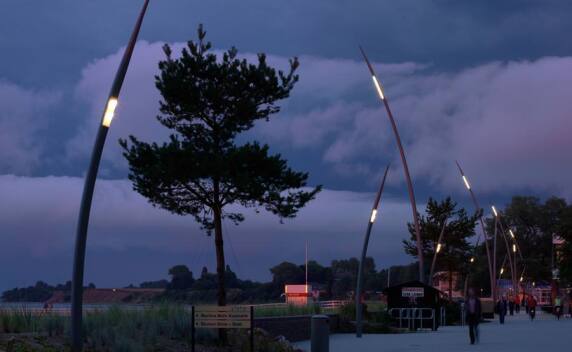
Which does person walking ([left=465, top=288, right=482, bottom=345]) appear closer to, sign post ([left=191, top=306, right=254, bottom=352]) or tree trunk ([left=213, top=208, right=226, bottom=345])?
tree trunk ([left=213, top=208, right=226, bottom=345])

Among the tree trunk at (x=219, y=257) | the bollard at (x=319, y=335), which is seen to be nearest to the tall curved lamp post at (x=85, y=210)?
the bollard at (x=319, y=335)

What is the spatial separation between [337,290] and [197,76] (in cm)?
13018

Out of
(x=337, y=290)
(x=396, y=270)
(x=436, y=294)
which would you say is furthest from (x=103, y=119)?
(x=396, y=270)

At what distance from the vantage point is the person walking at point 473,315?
2620 cm

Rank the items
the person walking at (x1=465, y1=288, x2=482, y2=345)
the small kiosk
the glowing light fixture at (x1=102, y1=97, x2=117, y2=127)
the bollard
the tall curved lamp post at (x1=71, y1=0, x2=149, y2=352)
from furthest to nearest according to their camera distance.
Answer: the small kiosk → the person walking at (x1=465, y1=288, x2=482, y2=345) → the bollard → the glowing light fixture at (x1=102, y1=97, x2=117, y2=127) → the tall curved lamp post at (x1=71, y1=0, x2=149, y2=352)

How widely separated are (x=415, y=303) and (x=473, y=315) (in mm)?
13478

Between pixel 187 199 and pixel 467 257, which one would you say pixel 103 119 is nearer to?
pixel 187 199

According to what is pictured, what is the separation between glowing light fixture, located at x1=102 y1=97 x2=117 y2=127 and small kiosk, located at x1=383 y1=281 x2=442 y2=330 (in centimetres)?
2510

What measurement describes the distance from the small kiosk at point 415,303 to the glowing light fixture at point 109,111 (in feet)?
82.3

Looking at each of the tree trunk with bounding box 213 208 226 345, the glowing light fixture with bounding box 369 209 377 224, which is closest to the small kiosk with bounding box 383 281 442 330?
the glowing light fixture with bounding box 369 209 377 224

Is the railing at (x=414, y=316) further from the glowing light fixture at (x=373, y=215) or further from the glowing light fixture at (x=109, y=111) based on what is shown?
the glowing light fixture at (x=109, y=111)

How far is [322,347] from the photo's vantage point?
17641 mm

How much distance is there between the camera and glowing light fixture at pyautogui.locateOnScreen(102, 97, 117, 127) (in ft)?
55.1

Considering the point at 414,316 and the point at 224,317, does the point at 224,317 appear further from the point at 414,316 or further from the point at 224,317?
the point at 414,316
